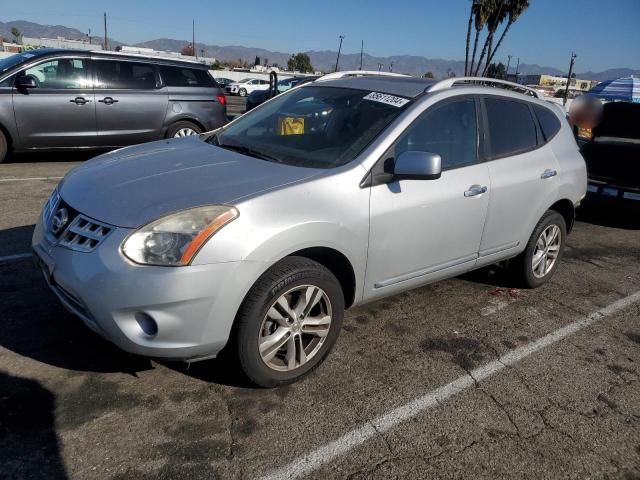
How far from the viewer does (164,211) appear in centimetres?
252

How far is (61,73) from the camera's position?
8.04 meters

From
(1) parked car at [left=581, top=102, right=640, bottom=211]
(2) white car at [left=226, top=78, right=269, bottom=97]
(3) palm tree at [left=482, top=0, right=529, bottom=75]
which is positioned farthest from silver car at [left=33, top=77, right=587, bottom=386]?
(2) white car at [left=226, top=78, right=269, bottom=97]

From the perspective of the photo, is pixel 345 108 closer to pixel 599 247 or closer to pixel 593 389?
pixel 593 389

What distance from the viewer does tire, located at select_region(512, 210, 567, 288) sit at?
14.4 feet

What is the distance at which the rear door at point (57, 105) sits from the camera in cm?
779

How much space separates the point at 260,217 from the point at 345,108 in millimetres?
1389

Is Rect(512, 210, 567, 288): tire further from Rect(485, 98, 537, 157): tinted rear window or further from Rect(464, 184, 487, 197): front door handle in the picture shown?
Rect(464, 184, 487, 197): front door handle

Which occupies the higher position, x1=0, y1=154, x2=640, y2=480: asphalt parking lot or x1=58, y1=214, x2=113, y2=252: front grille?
x1=58, y1=214, x2=113, y2=252: front grille

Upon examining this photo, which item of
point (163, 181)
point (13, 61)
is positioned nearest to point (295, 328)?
point (163, 181)

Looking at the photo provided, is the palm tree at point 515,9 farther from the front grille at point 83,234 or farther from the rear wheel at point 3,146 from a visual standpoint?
the front grille at point 83,234

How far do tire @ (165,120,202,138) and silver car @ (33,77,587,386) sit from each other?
17.4 feet

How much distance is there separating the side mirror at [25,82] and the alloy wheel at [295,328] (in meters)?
6.72

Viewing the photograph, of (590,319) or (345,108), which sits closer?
(345,108)

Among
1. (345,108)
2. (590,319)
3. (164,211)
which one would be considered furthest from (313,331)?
(590,319)
